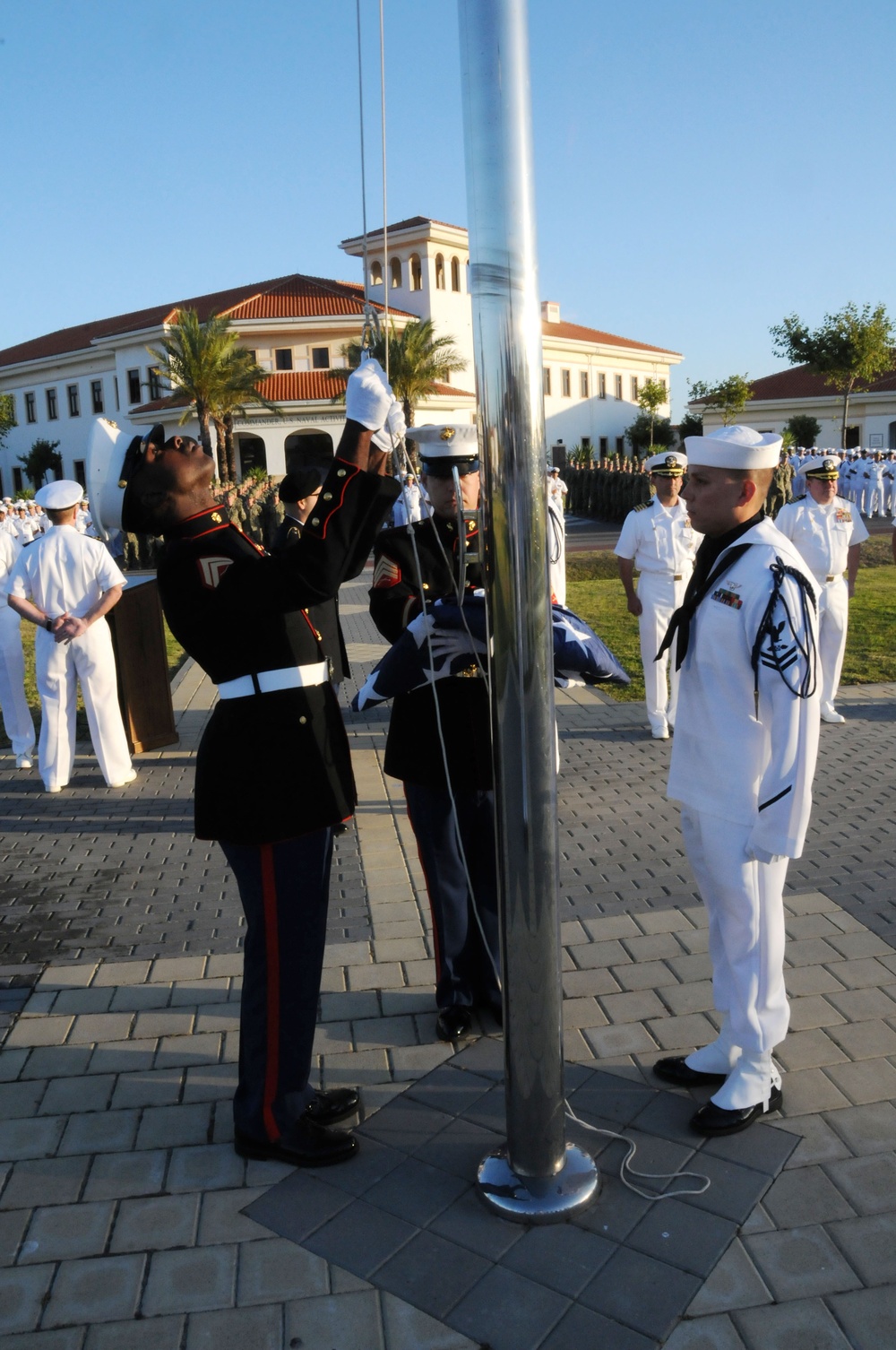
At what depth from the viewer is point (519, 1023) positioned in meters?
3.01

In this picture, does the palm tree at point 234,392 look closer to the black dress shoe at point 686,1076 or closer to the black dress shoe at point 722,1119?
the black dress shoe at point 686,1076

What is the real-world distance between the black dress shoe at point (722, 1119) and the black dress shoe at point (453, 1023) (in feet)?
3.09

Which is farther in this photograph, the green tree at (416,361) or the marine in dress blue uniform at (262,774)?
the green tree at (416,361)

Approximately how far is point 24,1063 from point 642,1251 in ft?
7.69

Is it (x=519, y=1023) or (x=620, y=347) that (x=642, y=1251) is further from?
(x=620, y=347)

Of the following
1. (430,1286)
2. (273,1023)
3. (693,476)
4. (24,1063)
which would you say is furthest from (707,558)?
(24,1063)

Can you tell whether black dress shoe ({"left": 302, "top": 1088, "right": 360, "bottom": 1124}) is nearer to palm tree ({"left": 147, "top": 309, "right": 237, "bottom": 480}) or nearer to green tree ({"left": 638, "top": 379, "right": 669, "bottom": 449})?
palm tree ({"left": 147, "top": 309, "right": 237, "bottom": 480})

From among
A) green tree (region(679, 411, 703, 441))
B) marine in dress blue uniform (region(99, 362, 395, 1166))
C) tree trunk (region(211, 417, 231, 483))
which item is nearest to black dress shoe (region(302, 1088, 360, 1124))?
marine in dress blue uniform (region(99, 362, 395, 1166))

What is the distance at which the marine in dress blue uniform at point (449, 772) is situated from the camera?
4062mm

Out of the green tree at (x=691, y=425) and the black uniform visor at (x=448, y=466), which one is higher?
the green tree at (x=691, y=425)

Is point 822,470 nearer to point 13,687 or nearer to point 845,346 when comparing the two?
point 13,687

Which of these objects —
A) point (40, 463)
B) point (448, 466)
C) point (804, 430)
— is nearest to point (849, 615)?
point (448, 466)

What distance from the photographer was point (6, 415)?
68250 mm

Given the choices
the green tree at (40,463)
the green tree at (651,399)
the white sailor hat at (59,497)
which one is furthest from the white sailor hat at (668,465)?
the green tree at (651,399)
